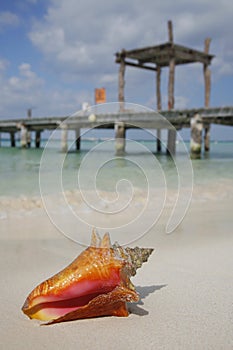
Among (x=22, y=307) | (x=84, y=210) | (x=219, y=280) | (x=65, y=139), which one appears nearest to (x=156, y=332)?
(x=22, y=307)

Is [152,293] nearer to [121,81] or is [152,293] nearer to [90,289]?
[90,289]

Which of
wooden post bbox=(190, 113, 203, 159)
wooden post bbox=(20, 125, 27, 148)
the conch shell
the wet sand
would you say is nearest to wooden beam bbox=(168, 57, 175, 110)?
A: wooden post bbox=(190, 113, 203, 159)

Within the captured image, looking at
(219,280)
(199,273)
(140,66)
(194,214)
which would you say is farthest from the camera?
(140,66)

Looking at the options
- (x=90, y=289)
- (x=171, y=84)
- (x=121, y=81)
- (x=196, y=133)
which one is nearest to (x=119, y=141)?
(x=121, y=81)

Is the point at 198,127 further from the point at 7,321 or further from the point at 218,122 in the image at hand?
the point at 7,321

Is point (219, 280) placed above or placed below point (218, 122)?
below

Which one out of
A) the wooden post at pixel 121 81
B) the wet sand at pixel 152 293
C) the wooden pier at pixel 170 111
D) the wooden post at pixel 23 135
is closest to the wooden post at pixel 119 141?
the wooden pier at pixel 170 111

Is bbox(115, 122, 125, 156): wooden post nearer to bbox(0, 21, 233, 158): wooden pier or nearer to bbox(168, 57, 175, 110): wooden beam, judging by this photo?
bbox(0, 21, 233, 158): wooden pier
